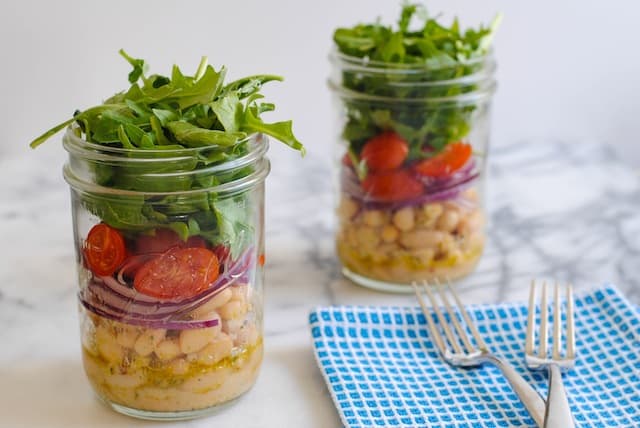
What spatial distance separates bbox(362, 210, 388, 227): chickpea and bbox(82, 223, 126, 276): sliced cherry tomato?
1.34 ft

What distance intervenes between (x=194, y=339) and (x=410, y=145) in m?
0.39

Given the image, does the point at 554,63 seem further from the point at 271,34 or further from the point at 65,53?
the point at 65,53

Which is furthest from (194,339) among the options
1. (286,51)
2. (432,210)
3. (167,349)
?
(286,51)

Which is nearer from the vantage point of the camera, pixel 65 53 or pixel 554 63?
pixel 65 53

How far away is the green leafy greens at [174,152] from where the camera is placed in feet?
2.67

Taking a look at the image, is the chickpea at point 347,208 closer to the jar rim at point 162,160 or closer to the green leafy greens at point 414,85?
the green leafy greens at point 414,85

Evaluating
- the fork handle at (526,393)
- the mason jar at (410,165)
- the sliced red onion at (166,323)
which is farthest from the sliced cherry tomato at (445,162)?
the sliced red onion at (166,323)

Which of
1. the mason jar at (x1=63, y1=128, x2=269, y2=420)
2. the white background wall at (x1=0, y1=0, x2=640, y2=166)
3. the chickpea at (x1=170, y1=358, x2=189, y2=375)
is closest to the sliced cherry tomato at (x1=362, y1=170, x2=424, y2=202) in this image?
the mason jar at (x1=63, y1=128, x2=269, y2=420)

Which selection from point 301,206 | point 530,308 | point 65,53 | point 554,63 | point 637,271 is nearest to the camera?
point 530,308

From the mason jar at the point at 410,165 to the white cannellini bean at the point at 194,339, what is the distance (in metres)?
0.36

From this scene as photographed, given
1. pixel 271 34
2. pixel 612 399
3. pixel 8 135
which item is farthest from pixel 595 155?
pixel 8 135

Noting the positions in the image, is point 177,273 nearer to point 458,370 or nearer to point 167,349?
point 167,349

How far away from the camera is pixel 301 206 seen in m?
1.50

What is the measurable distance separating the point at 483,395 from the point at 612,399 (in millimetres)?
128
